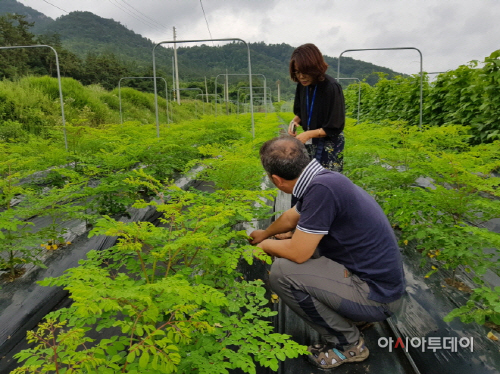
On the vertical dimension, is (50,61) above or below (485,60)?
above

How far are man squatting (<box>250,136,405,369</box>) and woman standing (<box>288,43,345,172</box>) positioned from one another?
1189 mm

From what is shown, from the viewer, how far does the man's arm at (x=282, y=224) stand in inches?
99.5

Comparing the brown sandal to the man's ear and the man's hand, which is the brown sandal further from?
the man's ear

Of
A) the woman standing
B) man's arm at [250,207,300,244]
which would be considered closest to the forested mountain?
the woman standing

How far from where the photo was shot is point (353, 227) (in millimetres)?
2096

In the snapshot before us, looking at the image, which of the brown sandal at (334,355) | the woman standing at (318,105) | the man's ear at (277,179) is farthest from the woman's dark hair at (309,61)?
the brown sandal at (334,355)

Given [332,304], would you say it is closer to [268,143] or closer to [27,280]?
[268,143]

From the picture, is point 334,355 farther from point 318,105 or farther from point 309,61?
point 309,61

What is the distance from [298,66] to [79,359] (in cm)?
282

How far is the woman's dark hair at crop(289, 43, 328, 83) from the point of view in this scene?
306 centimetres

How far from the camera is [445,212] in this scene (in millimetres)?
3152

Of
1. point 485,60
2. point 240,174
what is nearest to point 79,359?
point 240,174

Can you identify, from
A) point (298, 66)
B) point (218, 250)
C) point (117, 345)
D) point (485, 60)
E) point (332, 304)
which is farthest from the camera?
point (485, 60)

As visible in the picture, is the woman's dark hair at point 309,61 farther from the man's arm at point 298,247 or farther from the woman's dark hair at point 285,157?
the man's arm at point 298,247
